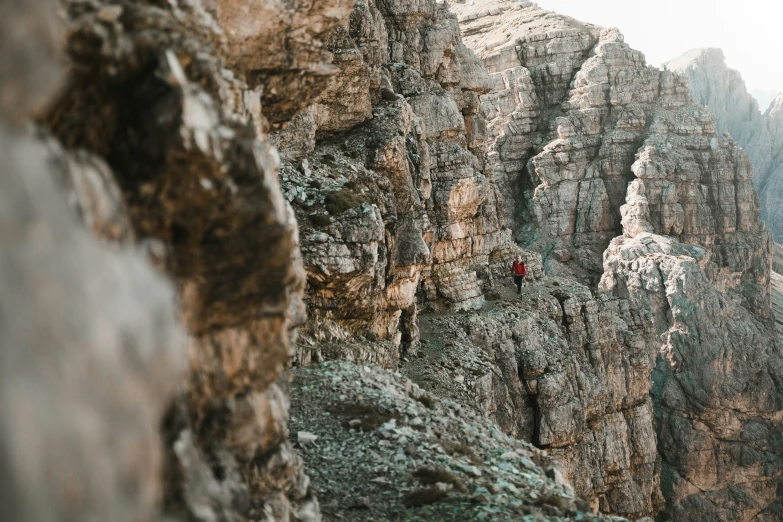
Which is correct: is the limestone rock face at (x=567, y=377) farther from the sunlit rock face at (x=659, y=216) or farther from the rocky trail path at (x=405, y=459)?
the sunlit rock face at (x=659, y=216)

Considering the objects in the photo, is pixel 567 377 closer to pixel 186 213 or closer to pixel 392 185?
pixel 392 185

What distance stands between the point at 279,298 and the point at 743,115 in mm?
196551

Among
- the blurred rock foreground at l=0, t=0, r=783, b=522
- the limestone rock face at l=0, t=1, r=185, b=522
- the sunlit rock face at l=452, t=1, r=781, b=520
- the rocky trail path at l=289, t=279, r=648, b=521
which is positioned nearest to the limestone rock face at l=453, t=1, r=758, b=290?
the sunlit rock face at l=452, t=1, r=781, b=520

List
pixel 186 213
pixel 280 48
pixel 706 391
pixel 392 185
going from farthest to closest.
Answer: pixel 706 391
pixel 392 185
pixel 280 48
pixel 186 213

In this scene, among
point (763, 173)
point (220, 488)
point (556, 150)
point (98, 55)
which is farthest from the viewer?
point (763, 173)

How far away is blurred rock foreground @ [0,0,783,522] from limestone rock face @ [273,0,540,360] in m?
0.15

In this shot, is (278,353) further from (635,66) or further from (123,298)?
(635,66)

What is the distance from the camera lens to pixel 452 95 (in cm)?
5903

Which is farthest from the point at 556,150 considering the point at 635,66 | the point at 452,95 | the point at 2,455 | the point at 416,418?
the point at 2,455

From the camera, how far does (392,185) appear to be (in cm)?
3662

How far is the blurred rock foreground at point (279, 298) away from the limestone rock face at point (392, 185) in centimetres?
15

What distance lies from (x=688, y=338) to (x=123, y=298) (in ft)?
293

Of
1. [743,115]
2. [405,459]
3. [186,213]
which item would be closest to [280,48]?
[186,213]

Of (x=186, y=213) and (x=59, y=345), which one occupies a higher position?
(x=186, y=213)
